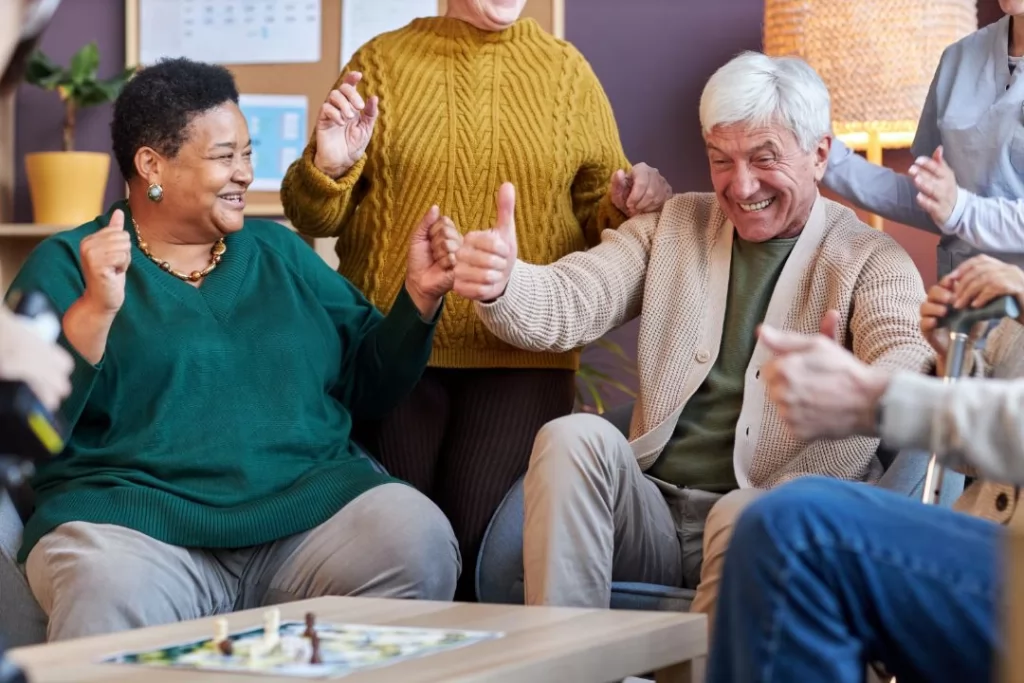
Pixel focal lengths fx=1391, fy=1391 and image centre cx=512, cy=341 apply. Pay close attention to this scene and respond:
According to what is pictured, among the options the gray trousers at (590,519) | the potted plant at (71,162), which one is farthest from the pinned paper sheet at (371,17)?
the gray trousers at (590,519)

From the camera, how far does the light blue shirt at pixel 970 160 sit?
2.31m

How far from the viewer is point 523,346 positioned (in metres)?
2.33

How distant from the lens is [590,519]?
2047mm

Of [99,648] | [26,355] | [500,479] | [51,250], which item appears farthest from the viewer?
[500,479]

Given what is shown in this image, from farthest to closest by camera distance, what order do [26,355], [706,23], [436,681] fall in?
[706,23] < [436,681] < [26,355]

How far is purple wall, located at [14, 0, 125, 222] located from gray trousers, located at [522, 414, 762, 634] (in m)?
2.20

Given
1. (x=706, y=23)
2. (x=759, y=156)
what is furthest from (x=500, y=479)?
(x=706, y=23)

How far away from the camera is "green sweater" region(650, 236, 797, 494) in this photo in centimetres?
225

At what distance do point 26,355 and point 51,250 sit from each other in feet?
3.66

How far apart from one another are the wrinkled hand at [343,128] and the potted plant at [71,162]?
124cm

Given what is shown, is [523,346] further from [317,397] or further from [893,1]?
[893,1]

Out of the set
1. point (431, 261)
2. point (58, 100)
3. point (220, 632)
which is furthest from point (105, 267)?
point (58, 100)

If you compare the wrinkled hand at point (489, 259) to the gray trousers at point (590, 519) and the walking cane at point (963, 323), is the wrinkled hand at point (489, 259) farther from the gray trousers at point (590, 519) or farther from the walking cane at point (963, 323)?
the walking cane at point (963, 323)

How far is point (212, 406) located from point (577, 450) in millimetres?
605
